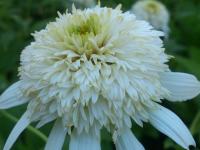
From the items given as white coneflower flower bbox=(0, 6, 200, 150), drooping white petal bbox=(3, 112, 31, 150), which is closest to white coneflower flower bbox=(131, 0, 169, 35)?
white coneflower flower bbox=(0, 6, 200, 150)

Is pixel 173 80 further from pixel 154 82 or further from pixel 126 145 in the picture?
pixel 126 145

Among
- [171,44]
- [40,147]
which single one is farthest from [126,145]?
[171,44]

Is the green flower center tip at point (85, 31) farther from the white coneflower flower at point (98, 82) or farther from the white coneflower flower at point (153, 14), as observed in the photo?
the white coneflower flower at point (153, 14)

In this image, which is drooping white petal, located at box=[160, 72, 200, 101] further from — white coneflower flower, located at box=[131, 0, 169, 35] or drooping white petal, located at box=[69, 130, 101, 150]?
white coneflower flower, located at box=[131, 0, 169, 35]

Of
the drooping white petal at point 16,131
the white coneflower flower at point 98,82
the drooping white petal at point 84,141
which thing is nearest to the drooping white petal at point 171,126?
the white coneflower flower at point 98,82

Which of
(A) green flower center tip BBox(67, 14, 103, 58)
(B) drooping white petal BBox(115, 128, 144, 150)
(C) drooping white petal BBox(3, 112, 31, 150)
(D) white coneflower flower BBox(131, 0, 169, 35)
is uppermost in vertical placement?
(A) green flower center tip BBox(67, 14, 103, 58)

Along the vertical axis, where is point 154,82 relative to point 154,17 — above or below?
above

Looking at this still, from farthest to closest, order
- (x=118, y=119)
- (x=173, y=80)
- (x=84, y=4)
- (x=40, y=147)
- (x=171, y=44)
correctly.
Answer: (x=84, y=4) → (x=171, y=44) → (x=40, y=147) → (x=173, y=80) → (x=118, y=119)
